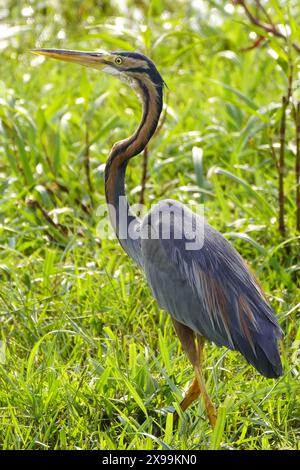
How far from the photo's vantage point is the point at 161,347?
384 cm

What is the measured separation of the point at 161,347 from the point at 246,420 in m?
0.50

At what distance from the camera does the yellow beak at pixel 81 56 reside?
419 centimetres

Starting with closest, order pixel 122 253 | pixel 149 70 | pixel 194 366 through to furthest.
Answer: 1. pixel 194 366
2. pixel 149 70
3. pixel 122 253

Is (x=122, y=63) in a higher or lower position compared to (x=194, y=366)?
higher

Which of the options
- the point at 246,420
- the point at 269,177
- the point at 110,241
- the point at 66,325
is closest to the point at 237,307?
the point at 246,420

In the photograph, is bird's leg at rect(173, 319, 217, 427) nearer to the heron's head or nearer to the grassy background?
the grassy background

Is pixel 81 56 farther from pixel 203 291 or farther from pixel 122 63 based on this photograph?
pixel 203 291

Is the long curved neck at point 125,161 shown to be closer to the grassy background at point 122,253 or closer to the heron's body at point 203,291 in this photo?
the heron's body at point 203,291

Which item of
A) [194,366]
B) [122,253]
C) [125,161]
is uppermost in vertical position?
[125,161]

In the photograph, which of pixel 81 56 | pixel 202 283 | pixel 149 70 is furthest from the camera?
pixel 81 56

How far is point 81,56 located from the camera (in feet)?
13.9

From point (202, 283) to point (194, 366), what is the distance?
34cm

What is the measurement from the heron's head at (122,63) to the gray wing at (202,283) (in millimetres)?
594

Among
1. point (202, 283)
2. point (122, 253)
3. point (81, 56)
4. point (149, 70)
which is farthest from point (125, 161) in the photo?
point (122, 253)
